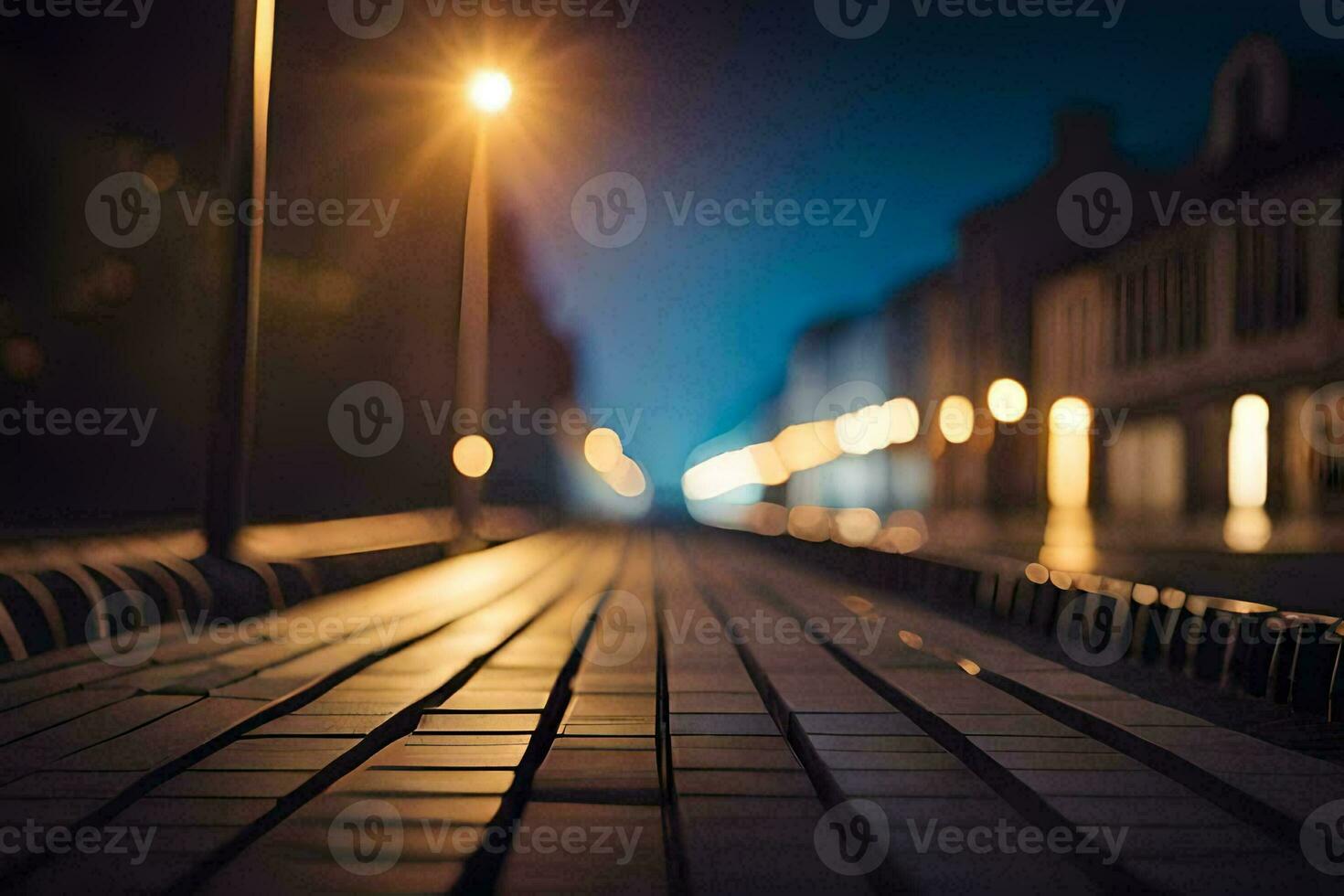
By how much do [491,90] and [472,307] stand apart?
3366mm

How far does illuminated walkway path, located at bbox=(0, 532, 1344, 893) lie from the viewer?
10.1 ft

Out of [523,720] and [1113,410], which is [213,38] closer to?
[523,720]

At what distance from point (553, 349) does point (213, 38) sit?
66.6 m

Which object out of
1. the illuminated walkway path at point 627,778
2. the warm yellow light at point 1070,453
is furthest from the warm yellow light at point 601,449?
the illuminated walkway path at point 627,778

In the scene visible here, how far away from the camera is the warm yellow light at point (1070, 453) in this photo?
126ft

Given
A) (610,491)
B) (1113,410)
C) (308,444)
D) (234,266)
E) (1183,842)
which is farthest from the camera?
(610,491)

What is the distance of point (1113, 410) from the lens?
3606 cm

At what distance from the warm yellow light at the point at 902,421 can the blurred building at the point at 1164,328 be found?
255 cm

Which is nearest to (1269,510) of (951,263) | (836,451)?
(951,263)

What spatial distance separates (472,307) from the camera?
55.7 feet

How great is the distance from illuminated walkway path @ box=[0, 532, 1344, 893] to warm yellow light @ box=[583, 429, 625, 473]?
81.1m

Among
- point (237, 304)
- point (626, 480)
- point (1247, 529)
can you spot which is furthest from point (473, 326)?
point (626, 480)

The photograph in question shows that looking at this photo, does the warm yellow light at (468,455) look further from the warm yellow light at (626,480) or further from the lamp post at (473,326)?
the warm yellow light at (626,480)

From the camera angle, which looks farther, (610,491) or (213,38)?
(610,491)
